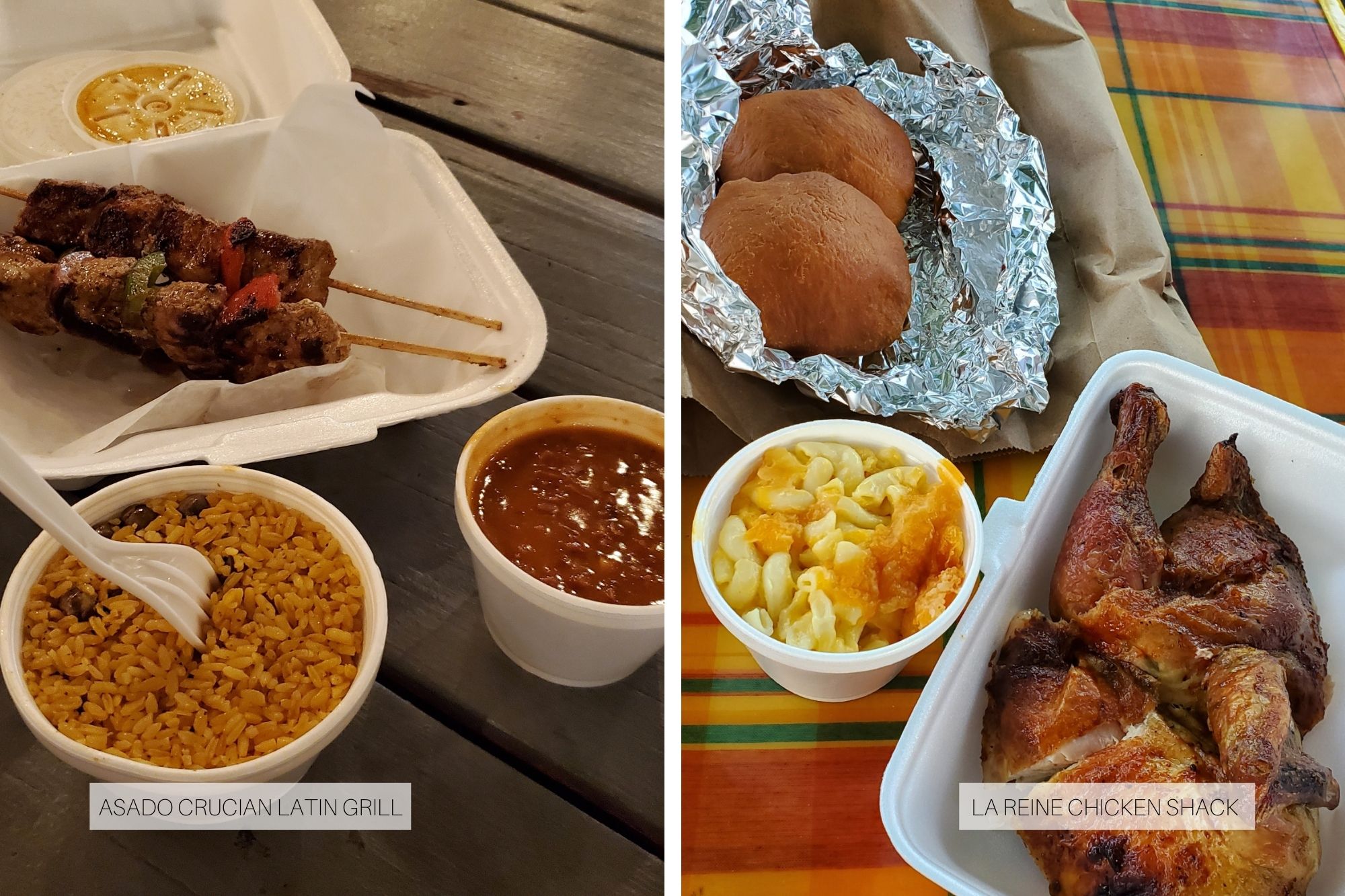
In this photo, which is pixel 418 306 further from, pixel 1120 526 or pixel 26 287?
pixel 1120 526

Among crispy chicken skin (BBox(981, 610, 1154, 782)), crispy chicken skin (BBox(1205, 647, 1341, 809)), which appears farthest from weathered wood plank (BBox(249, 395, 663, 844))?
crispy chicken skin (BBox(1205, 647, 1341, 809))

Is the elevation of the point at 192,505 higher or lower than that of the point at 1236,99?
lower

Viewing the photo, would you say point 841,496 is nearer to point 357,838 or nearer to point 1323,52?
point 357,838

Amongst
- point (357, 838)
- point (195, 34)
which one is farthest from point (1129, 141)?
point (195, 34)

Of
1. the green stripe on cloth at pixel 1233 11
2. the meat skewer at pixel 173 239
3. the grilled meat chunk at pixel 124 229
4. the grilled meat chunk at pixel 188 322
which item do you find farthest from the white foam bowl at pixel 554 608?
the green stripe on cloth at pixel 1233 11

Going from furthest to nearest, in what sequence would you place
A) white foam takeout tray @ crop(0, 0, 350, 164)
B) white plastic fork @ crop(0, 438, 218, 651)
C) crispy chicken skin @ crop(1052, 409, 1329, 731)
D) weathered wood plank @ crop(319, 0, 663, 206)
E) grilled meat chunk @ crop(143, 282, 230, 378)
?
white foam takeout tray @ crop(0, 0, 350, 164) → weathered wood plank @ crop(319, 0, 663, 206) → grilled meat chunk @ crop(143, 282, 230, 378) → crispy chicken skin @ crop(1052, 409, 1329, 731) → white plastic fork @ crop(0, 438, 218, 651)

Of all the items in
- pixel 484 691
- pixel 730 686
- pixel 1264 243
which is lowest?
pixel 484 691

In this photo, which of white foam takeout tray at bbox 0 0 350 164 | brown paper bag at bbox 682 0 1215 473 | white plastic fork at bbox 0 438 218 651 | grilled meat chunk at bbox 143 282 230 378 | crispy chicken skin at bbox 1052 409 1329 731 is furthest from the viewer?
white foam takeout tray at bbox 0 0 350 164

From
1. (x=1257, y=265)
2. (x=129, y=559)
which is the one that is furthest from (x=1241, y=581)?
(x=129, y=559)

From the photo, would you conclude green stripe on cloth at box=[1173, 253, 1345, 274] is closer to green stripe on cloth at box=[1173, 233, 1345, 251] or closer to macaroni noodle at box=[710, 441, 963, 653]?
green stripe on cloth at box=[1173, 233, 1345, 251]
